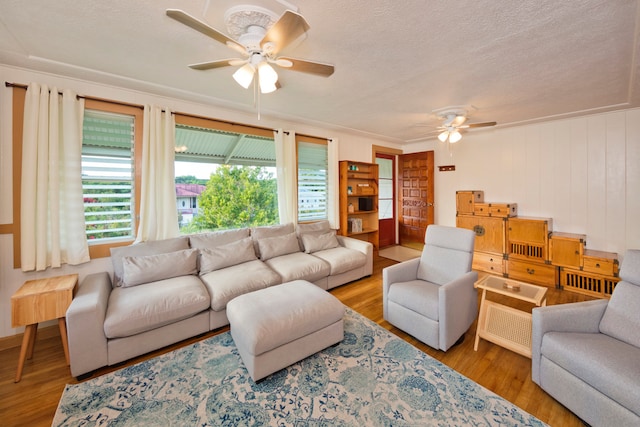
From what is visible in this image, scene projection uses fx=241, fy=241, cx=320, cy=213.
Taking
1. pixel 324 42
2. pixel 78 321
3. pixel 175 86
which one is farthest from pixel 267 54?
pixel 78 321

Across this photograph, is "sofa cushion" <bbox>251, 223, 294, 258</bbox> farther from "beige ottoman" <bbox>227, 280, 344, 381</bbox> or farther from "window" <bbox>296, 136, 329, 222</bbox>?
"beige ottoman" <bbox>227, 280, 344, 381</bbox>

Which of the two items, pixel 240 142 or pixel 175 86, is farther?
pixel 240 142

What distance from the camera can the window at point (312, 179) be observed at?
14.1ft

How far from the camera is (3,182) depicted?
86.7 inches

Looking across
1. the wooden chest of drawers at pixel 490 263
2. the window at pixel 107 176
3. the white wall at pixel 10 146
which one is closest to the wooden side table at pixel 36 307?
the white wall at pixel 10 146

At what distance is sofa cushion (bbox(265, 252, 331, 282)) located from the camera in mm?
2910

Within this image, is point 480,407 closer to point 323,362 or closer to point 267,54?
point 323,362

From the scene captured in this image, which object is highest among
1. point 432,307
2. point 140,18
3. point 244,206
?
point 140,18

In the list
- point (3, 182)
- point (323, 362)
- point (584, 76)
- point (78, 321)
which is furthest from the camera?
point (584, 76)

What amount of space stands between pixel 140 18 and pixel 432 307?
10.2 feet

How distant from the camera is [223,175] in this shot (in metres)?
3.54

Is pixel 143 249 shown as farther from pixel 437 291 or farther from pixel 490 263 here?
pixel 490 263

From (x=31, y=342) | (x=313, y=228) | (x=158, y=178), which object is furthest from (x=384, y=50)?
(x=31, y=342)

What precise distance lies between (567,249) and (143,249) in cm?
558
